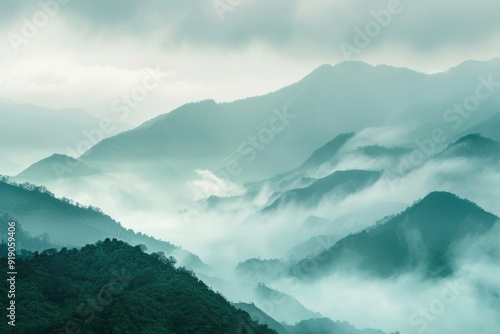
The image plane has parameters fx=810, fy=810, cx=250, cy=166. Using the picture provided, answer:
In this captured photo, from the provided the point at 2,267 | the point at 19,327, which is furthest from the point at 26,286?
the point at 19,327

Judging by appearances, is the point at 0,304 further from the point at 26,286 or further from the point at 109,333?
the point at 109,333

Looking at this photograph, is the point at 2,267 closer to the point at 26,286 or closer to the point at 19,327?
the point at 26,286

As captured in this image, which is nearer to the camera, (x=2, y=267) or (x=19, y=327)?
(x=19, y=327)

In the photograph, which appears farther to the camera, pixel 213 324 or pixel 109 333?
pixel 213 324

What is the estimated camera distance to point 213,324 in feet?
641

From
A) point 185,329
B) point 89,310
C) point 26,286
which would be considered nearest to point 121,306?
point 89,310

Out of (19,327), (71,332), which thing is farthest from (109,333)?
(19,327)

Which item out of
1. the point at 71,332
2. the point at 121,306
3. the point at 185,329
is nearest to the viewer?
the point at 71,332

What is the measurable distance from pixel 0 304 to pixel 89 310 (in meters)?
23.3

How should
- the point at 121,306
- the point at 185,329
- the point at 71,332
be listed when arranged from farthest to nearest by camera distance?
the point at 185,329 → the point at 121,306 → the point at 71,332

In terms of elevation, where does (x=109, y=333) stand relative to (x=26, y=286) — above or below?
below

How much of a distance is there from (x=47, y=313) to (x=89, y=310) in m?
18.5

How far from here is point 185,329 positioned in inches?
7347

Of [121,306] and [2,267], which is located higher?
[2,267]
